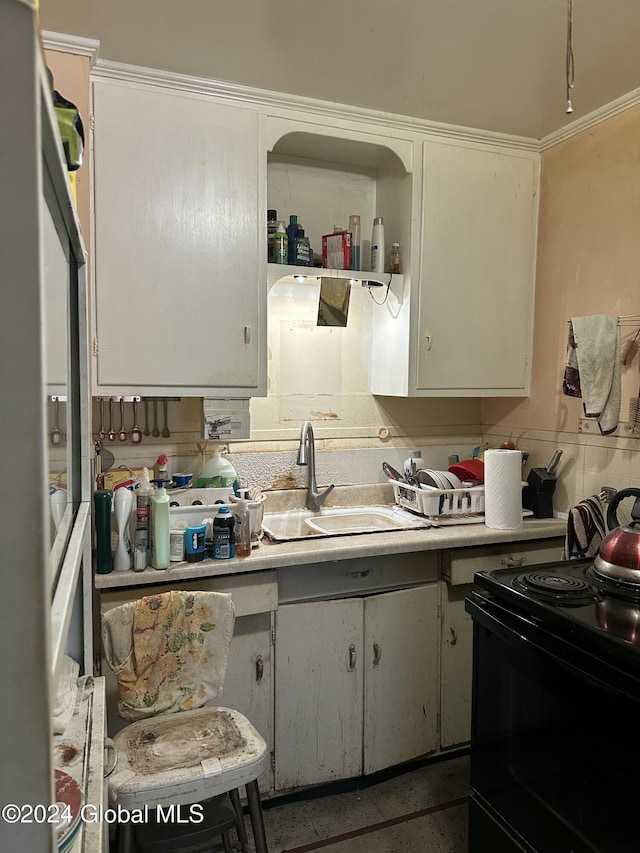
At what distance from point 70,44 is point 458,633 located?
2.38m

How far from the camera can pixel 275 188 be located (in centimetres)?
247

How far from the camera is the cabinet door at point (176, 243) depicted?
76.5 inches

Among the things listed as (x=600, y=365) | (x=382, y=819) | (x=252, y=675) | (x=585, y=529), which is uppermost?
(x=600, y=365)

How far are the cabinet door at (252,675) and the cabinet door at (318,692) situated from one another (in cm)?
4

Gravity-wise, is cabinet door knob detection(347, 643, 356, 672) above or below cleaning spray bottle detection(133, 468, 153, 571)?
below

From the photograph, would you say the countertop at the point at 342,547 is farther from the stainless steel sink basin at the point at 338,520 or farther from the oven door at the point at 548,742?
the oven door at the point at 548,742

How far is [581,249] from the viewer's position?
2355 millimetres

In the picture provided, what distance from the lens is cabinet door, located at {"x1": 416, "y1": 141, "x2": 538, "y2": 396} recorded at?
94.3 inches

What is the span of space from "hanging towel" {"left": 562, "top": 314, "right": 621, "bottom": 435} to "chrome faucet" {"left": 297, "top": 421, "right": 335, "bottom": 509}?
1066mm

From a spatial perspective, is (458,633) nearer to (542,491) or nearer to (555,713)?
(542,491)

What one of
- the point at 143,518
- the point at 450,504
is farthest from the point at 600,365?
the point at 143,518

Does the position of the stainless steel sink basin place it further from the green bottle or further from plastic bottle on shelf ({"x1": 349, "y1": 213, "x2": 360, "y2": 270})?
plastic bottle on shelf ({"x1": 349, "y1": 213, "x2": 360, "y2": 270})

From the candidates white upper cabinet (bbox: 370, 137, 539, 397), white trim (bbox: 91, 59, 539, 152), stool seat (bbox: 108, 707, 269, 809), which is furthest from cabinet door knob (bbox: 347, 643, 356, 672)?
white trim (bbox: 91, 59, 539, 152)

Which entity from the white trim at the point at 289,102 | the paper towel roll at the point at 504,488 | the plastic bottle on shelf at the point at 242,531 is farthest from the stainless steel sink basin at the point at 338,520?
the white trim at the point at 289,102
